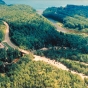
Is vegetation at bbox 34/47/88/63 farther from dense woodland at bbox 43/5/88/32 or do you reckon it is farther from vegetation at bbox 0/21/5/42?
dense woodland at bbox 43/5/88/32

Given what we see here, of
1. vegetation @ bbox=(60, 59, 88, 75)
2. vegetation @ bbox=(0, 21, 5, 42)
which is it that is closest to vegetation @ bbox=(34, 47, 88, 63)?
vegetation @ bbox=(60, 59, 88, 75)

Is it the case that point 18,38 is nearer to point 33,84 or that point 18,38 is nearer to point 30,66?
point 30,66

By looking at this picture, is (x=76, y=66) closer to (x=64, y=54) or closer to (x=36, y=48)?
(x=64, y=54)

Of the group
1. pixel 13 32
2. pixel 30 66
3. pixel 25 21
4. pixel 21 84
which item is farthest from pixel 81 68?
pixel 25 21

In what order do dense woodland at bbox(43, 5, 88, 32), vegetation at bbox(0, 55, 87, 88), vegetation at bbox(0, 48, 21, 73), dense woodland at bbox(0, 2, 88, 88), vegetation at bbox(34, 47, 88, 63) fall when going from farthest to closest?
1. dense woodland at bbox(43, 5, 88, 32)
2. vegetation at bbox(34, 47, 88, 63)
3. vegetation at bbox(0, 48, 21, 73)
4. dense woodland at bbox(0, 2, 88, 88)
5. vegetation at bbox(0, 55, 87, 88)

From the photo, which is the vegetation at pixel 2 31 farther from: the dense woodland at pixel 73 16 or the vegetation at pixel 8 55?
the dense woodland at pixel 73 16
